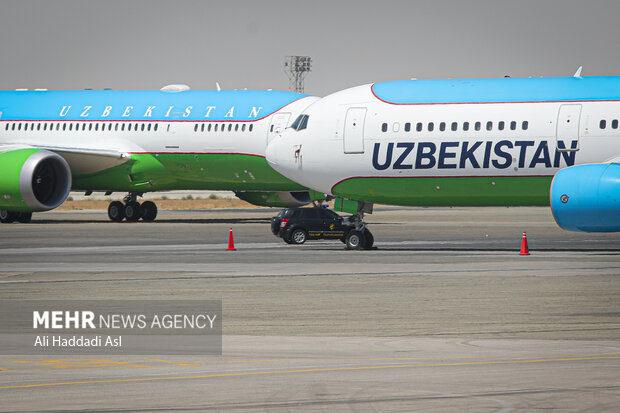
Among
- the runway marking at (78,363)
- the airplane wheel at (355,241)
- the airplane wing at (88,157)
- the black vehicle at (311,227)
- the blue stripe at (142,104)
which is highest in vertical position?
the blue stripe at (142,104)

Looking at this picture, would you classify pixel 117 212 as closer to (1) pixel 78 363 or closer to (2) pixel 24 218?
(2) pixel 24 218

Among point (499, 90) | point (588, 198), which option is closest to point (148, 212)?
point (499, 90)

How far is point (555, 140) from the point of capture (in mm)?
28000

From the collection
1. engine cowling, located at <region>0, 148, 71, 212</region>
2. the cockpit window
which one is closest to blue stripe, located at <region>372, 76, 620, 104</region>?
the cockpit window

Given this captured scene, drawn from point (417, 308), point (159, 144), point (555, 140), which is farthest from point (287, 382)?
point (159, 144)

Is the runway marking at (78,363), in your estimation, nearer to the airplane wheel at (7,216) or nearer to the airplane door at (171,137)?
the airplane door at (171,137)

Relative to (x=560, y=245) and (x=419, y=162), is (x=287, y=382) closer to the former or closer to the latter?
(x=419, y=162)

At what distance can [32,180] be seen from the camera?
41219mm

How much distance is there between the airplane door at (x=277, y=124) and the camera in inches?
1636

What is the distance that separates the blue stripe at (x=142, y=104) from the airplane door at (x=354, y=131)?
12.4 meters

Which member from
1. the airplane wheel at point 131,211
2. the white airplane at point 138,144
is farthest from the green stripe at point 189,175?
the airplane wheel at point 131,211

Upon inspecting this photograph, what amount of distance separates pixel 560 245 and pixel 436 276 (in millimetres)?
10877

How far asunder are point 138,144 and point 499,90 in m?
19.8

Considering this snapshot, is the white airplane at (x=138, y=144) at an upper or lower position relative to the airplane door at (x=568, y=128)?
upper
